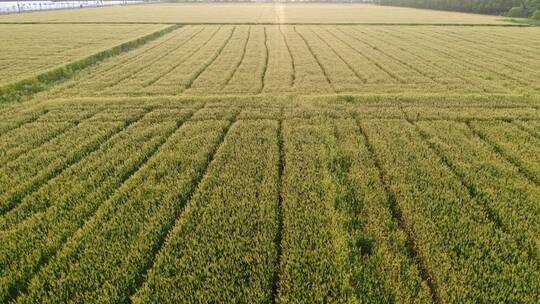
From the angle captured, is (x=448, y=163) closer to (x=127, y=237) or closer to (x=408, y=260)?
(x=408, y=260)

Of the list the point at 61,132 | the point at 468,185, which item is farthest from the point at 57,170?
the point at 468,185

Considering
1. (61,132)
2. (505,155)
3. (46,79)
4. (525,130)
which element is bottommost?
(505,155)

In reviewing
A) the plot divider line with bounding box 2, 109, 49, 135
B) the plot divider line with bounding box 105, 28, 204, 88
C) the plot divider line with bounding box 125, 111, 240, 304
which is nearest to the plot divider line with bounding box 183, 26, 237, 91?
the plot divider line with bounding box 105, 28, 204, 88

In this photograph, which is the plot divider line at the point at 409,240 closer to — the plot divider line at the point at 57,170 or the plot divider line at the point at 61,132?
the plot divider line at the point at 57,170

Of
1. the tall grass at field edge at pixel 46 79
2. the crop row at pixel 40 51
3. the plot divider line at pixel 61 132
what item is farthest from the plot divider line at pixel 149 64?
the crop row at pixel 40 51

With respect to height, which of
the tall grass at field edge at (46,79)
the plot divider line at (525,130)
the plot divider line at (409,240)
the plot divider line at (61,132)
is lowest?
the plot divider line at (409,240)

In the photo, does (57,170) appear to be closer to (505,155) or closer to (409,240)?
(409,240)

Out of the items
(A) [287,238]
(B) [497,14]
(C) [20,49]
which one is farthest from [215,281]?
(B) [497,14]

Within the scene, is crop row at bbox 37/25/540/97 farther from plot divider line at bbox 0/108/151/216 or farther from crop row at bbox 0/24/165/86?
plot divider line at bbox 0/108/151/216
